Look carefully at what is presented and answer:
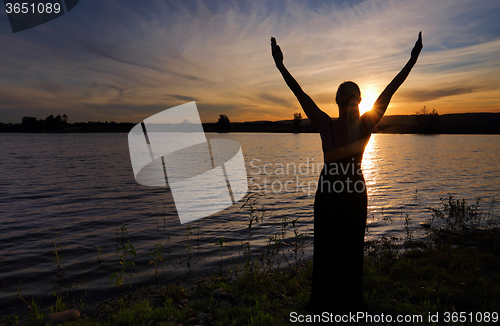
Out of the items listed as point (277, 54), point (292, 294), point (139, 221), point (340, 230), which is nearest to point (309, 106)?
point (277, 54)

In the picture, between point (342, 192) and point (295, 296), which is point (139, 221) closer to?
point (295, 296)

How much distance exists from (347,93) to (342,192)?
4.85ft

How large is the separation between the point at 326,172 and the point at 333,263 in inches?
57.6

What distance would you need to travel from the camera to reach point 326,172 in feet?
Result: 13.8

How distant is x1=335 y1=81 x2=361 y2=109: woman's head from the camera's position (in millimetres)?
4035

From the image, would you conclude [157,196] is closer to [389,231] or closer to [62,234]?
[62,234]

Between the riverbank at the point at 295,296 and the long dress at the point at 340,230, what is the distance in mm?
645

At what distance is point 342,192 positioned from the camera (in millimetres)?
4145

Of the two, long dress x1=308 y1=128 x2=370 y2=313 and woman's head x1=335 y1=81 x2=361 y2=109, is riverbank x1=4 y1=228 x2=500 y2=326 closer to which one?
long dress x1=308 y1=128 x2=370 y2=313

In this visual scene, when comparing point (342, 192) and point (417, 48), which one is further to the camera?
point (417, 48)

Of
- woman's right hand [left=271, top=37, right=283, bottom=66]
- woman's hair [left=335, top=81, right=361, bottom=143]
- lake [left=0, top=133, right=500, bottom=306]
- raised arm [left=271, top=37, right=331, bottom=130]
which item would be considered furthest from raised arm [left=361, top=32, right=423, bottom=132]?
lake [left=0, top=133, right=500, bottom=306]

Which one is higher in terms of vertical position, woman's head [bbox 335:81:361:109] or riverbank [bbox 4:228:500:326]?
woman's head [bbox 335:81:361:109]

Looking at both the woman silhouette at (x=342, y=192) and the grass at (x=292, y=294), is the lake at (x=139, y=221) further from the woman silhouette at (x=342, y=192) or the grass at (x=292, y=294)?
the woman silhouette at (x=342, y=192)

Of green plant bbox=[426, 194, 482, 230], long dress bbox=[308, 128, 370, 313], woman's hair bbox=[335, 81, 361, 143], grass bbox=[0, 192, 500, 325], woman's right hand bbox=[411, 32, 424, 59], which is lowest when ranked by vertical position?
green plant bbox=[426, 194, 482, 230]
